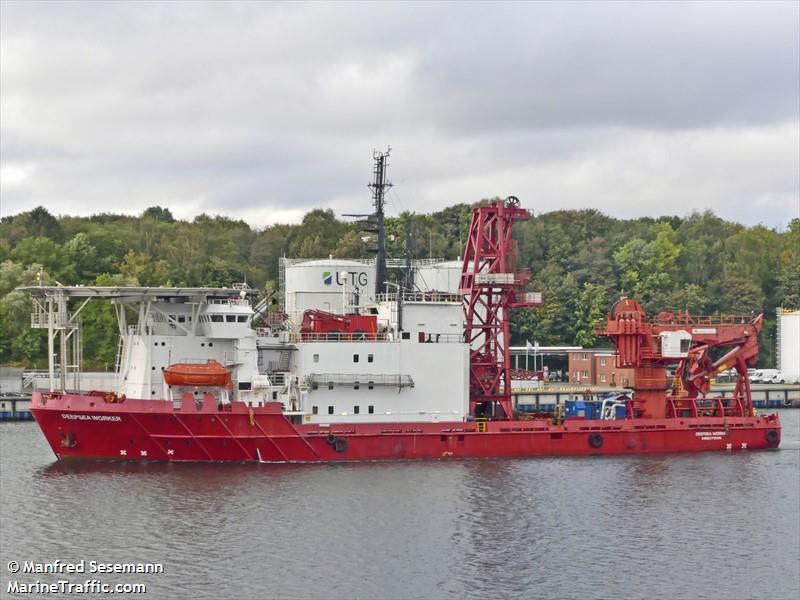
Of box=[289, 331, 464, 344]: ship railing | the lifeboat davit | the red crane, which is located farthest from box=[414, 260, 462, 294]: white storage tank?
the lifeboat davit

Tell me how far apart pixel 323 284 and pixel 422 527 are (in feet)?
80.5

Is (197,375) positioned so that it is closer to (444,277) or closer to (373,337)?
(373,337)

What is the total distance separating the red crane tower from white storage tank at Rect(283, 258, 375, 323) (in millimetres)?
8241

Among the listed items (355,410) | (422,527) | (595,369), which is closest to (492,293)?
(355,410)

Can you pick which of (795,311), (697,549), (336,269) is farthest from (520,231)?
(697,549)

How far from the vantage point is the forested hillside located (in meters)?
85.3

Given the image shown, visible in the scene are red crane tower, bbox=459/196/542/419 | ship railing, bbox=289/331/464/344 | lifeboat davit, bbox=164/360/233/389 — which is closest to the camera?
lifeboat davit, bbox=164/360/233/389

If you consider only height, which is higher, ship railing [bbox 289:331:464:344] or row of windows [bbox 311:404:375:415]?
ship railing [bbox 289:331:464:344]

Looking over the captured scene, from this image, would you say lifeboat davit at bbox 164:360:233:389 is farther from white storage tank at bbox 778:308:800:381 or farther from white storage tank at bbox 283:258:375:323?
white storage tank at bbox 778:308:800:381

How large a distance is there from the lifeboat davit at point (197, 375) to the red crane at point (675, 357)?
52.0ft

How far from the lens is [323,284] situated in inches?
2227

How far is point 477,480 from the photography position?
130 feet

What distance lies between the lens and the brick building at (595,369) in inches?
3078

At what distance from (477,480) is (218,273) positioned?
50.6 meters
